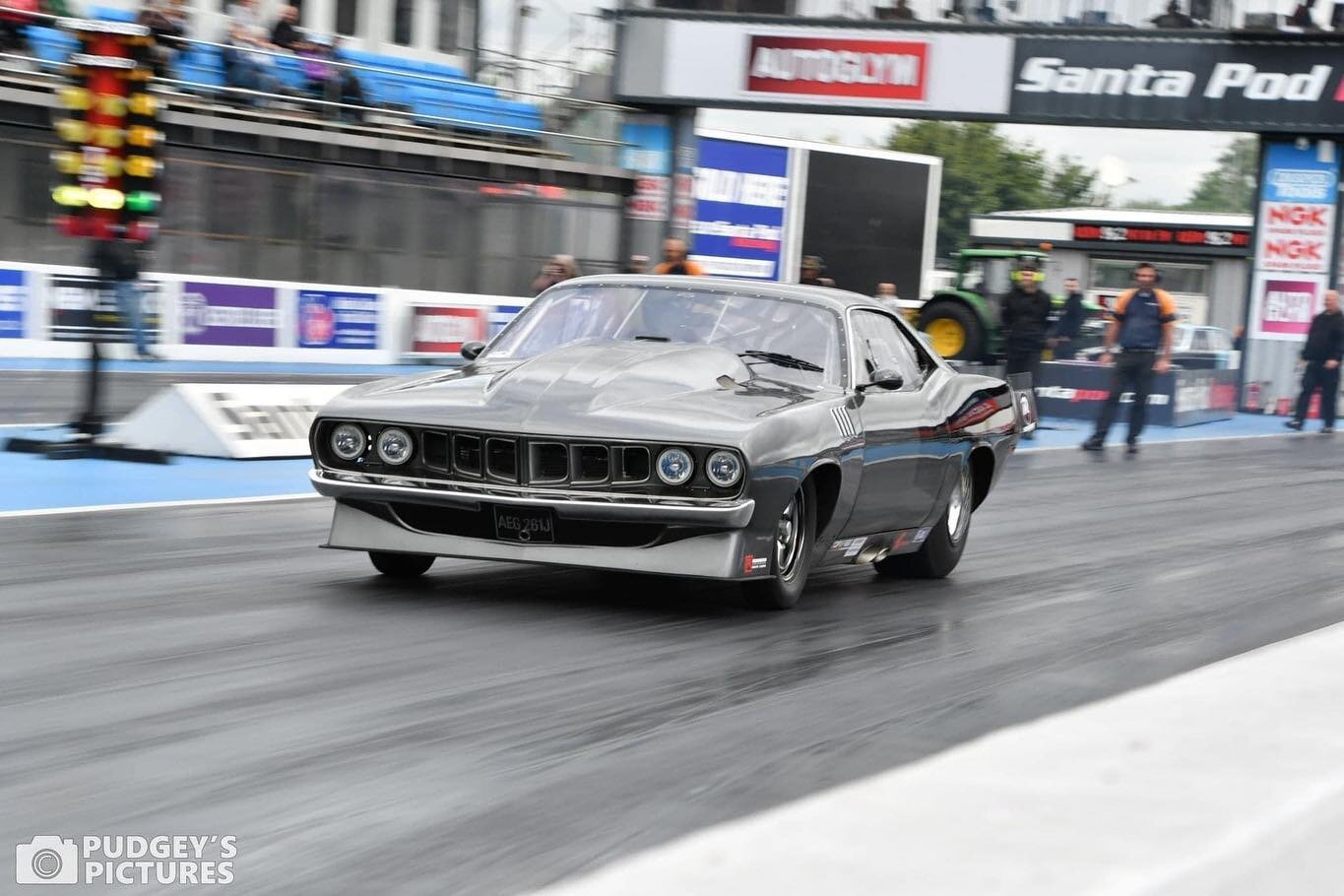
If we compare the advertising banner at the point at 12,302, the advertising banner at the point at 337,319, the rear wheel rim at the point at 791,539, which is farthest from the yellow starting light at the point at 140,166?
the advertising banner at the point at 337,319

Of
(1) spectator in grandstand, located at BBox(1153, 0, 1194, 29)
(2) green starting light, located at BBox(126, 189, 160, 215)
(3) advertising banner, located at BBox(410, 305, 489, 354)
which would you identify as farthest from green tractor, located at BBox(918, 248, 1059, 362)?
(2) green starting light, located at BBox(126, 189, 160, 215)

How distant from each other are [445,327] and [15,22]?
24.2ft

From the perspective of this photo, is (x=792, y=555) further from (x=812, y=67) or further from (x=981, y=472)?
(x=812, y=67)

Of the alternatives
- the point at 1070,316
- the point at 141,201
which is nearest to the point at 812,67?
the point at 1070,316

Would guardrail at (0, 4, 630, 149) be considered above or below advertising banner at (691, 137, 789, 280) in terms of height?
above

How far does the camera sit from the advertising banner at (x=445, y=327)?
26594mm

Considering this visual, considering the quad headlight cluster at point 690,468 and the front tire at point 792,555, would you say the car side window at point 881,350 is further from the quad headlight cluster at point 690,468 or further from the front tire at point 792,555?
the quad headlight cluster at point 690,468

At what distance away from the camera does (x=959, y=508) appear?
376 inches

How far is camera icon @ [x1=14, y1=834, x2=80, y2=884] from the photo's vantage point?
144 inches

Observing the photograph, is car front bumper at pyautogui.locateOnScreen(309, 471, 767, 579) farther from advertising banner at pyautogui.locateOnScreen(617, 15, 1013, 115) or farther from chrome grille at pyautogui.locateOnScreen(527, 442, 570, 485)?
advertising banner at pyautogui.locateOnScreen(617, 15, 1013, 115)

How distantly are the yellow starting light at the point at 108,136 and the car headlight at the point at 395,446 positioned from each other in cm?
617

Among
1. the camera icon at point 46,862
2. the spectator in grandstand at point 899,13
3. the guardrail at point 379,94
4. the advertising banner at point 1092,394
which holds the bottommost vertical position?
the advertising banner at point 1092,394

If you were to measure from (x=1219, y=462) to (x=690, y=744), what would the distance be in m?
15.3

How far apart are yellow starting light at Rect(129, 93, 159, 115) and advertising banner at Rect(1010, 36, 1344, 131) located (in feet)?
64.6
